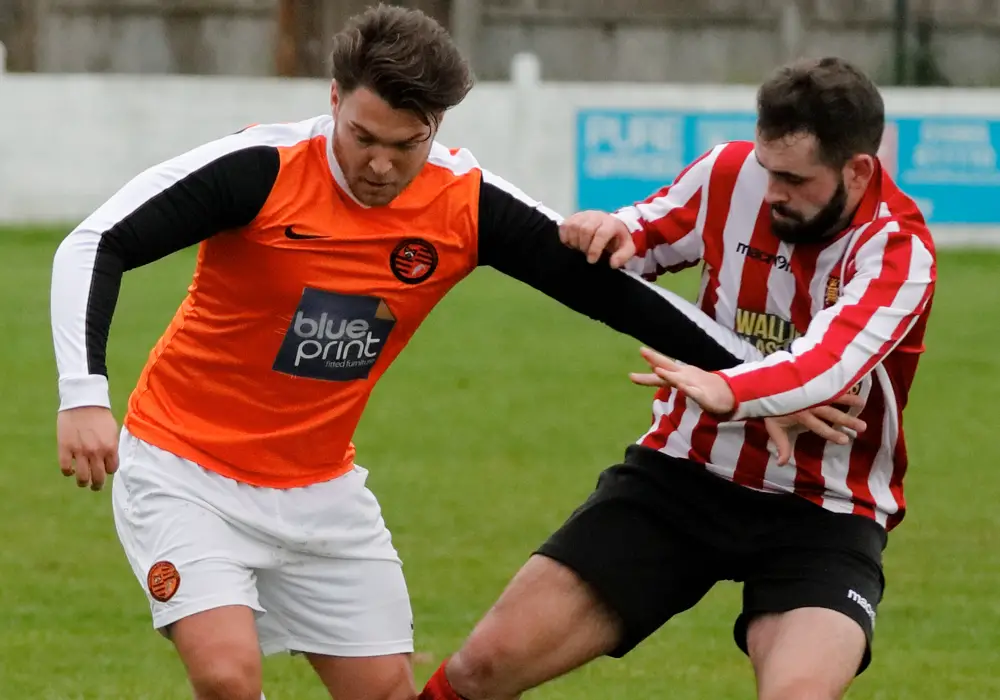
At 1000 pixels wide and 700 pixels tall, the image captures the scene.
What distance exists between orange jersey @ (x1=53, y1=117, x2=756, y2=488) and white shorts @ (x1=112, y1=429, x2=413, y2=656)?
0.21ft

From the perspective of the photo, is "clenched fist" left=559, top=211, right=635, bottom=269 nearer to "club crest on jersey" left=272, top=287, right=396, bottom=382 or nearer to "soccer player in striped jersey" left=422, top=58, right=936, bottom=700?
"soccer player in striped jersey" left=422, top=58, right=936, bottom=700

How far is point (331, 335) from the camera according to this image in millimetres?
4219

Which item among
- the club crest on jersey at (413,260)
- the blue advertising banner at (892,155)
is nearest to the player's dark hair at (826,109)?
the club crest on jersey at (413,260)

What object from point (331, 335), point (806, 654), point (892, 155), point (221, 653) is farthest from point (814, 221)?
point (892, 155)

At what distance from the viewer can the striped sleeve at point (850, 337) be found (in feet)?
13.5

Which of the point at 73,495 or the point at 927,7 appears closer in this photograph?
the point at 73,495

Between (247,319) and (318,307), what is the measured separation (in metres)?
0.17

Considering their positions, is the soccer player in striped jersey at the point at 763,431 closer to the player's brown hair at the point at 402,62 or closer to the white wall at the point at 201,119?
the player's brown hair at the point at 402,62

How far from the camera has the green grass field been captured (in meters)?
5.79

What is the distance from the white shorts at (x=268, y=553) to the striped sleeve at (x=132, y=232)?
17.0 inches

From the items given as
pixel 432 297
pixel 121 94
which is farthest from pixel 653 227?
pixel 121 94

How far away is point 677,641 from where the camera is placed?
20.3ft

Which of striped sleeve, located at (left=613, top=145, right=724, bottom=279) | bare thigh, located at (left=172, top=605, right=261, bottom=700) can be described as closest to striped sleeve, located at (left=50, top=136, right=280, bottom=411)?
bare thigh, located at (left=172, top=605, right=261, bottom=700)

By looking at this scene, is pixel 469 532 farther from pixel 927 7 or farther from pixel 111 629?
pixel 927 7
